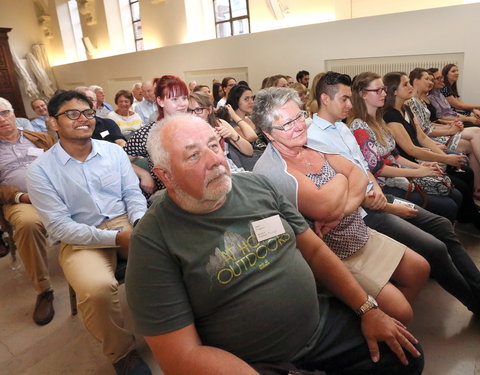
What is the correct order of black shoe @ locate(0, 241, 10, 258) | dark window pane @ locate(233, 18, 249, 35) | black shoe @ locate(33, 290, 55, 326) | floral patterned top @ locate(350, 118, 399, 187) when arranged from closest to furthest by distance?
black shoe @ locate(33, 290, 55, 326) < floral patterned top @ locate(350, 118, 399, 187) < black shoe @ locate(0, 241, 10, 258) < dark window pane @ locate(233, 18, 249, 35)

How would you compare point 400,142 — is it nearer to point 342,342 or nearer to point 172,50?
point 342,342

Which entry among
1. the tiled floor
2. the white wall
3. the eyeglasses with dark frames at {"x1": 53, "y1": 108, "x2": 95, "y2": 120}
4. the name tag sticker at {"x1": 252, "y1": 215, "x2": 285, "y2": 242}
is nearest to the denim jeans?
the name tag sticker at {"x1": 252, "y1": 215, "x2": 285, "y2": 242}

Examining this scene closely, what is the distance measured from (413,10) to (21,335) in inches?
256

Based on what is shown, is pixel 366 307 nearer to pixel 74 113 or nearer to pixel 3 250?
pixel 74 113

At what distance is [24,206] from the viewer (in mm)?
2395

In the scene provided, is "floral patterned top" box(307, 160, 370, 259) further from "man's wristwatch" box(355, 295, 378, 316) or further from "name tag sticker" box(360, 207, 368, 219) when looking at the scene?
"man's wristwatch" box(355, 295, 378, 316)

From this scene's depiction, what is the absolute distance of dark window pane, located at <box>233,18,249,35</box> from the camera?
748 centimetres

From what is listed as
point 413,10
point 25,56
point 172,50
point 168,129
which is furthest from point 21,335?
point 25,56

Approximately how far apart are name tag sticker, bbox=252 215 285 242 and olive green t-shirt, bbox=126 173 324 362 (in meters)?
0.02

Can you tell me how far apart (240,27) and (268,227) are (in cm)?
746

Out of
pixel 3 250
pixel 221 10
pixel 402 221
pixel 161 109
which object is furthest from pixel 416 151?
pixel 221 10

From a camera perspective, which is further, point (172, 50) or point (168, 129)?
point (172, 50)

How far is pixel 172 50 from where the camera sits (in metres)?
8.44

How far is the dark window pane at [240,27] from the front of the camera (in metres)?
7.48
